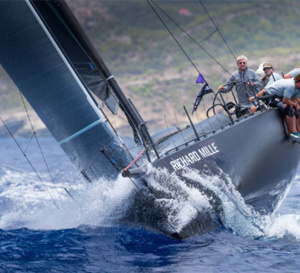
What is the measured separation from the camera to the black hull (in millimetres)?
6504

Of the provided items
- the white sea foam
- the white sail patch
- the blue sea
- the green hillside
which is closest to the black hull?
the white sail patch

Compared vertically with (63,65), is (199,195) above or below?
below

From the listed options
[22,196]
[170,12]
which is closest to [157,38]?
[170,12]

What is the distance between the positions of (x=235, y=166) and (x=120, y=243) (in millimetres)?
1723

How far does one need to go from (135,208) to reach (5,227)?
2.10 metres

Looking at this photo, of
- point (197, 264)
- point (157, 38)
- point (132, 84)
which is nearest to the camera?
point (197, 264)

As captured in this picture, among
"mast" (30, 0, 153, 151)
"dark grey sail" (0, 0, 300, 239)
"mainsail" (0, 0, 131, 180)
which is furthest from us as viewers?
"mainsail" (0, 0, 131, 180)

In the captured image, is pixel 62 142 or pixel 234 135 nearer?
pixel 234 135

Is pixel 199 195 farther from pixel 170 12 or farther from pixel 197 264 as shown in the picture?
pixel 170 12

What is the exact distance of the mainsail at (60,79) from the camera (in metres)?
7.41

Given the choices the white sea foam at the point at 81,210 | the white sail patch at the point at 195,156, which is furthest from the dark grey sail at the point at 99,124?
the white sea foam at the point at 81,210

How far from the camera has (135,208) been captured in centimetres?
683

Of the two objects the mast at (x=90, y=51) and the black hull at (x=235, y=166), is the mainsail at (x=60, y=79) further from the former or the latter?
the black hull at (x=235, y=166)

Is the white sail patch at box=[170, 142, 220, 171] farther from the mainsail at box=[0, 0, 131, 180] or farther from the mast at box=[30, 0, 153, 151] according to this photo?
the mainsail at box=[0, 0, 131, 180]
